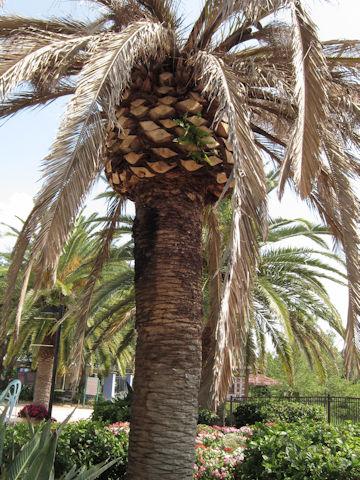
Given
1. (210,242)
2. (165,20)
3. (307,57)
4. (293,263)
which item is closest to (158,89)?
(165,20)

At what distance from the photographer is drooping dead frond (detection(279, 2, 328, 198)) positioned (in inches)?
146

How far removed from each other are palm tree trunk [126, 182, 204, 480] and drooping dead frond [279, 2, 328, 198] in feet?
3.77

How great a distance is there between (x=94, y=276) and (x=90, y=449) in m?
2.14

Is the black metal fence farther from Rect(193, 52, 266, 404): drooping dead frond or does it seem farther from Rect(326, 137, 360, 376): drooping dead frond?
Rect(193, 52, 266, 404): drooping dead frond

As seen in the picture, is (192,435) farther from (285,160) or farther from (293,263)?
(293,263)

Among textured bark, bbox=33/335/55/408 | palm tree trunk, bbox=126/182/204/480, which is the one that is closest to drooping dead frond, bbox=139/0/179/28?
palm tree trunk, bbox=126/182/204/480

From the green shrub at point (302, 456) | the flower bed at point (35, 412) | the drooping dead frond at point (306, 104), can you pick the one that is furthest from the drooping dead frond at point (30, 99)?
the flower bed at point (35, 412)

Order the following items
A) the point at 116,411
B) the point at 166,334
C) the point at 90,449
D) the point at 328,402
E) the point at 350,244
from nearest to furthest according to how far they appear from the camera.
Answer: the point at 350,244
the point at 166,334
the point at 90,449
the point at 116,411
the point at 328,402

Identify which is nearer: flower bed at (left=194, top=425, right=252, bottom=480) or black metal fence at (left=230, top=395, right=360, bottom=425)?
flower bed at (left=194, top=425, right=252, bottom=480)

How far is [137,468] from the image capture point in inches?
155

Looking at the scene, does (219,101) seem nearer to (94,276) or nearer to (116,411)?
(94,276)

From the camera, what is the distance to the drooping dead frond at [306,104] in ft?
12.2

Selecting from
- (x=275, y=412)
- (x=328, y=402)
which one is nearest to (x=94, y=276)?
(x=275, y=412)

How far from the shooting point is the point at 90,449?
18.6 feet
